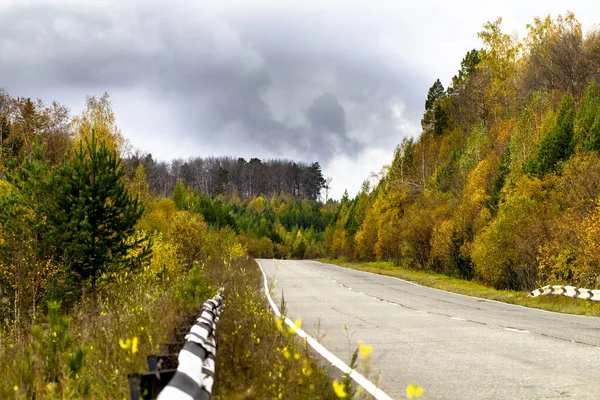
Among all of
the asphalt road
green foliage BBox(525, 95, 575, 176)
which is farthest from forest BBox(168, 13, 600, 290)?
the asphalt road

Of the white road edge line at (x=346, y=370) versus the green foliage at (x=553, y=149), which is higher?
the green foliage at (x=553, y=149)

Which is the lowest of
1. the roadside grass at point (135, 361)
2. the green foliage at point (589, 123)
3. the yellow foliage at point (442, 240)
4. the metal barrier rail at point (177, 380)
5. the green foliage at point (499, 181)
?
the roadside grass at point (135, 361)

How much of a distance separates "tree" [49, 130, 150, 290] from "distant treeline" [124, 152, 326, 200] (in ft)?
497

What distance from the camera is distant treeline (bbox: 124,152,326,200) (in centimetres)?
17862

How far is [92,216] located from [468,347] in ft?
51.8

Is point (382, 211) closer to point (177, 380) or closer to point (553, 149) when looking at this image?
point (553, 149)

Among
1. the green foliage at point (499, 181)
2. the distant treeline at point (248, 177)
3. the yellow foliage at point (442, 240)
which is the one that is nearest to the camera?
the green foliage at point (499, 181)

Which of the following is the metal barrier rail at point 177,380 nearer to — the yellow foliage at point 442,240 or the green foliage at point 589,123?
the green foliage at point 589,123

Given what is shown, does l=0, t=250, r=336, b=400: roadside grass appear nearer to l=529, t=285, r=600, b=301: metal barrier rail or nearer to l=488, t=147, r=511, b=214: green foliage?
l=529, t=285, r=600, b=301: metal barrier rail

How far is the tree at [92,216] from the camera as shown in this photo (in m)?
20.5

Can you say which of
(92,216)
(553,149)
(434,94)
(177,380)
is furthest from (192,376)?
(434,94)

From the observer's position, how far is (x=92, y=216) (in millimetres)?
21031

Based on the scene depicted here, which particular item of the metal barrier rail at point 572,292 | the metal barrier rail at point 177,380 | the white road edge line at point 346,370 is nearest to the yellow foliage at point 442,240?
the metal barrier rail at point 572,292

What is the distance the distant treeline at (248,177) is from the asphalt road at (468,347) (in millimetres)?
159929
